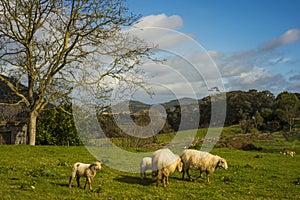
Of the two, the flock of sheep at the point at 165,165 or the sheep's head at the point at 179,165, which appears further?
the sheep's head at the point at 179,165

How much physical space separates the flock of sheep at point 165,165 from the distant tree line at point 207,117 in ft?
6.45

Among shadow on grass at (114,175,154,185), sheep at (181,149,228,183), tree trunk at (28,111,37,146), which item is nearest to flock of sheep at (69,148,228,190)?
sheep at (181,149,228,183)

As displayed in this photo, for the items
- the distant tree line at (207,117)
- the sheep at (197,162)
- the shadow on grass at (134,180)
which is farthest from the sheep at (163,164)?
the distant tree line at (207,117)

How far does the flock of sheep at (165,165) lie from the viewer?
35.2 feet

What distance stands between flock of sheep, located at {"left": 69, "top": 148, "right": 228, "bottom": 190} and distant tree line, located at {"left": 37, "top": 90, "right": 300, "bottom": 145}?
1966 mm

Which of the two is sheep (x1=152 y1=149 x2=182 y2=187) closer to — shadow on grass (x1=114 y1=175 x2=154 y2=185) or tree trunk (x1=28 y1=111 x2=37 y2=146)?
shadow on grass (x1=114 y1=175 x2=154 y2=185)

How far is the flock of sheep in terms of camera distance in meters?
10.7

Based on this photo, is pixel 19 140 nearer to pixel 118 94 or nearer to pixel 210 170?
pixel 118 94

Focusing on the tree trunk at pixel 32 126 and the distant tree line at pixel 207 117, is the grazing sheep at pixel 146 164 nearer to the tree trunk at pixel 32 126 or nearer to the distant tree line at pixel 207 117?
the distant tree line at pixel 207 117

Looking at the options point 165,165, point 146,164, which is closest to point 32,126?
point 146,164

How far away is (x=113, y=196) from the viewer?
10539mm

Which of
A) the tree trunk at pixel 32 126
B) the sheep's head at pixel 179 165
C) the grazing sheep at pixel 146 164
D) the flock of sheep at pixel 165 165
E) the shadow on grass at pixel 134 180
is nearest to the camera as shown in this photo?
the flock of sheep at pixel 165 165

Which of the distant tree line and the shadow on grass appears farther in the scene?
the distant tree line

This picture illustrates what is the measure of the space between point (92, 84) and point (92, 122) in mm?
3284
